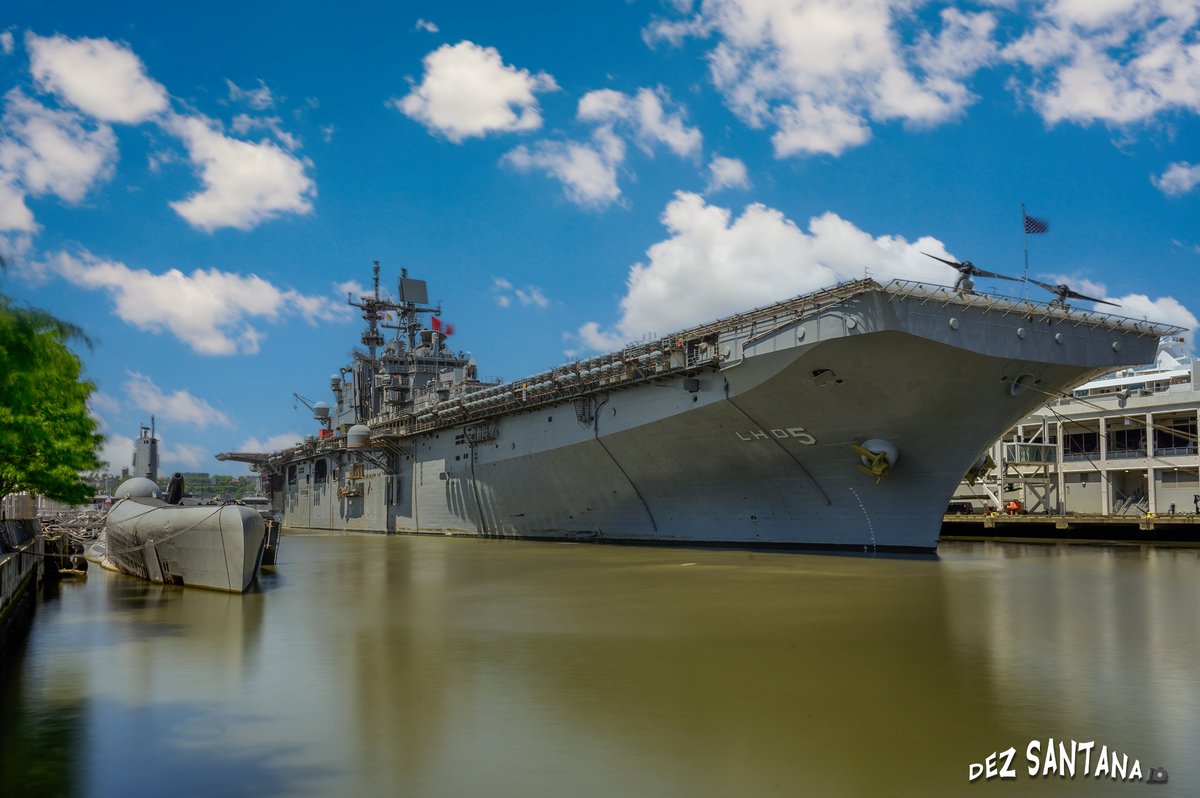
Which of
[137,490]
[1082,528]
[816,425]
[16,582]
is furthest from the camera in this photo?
[1082,528]

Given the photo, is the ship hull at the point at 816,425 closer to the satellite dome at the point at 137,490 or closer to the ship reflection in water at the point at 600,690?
the ship reflection in water at the point at 600,690

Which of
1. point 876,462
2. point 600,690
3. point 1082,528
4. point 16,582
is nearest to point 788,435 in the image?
point 876,462

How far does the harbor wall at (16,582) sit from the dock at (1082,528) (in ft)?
78.4

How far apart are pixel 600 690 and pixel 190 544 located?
12099 millimetres

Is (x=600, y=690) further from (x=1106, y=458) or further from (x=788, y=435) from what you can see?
(x=1106, y=458)

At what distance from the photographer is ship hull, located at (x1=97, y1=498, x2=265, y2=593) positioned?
16.4m

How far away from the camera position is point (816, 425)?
21.1m

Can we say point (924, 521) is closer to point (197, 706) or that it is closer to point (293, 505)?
point (197, 706)

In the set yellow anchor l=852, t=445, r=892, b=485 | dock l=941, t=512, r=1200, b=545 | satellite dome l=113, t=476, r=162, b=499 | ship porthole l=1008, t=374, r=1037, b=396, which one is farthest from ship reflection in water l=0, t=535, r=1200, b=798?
dock l=941, t=512, r=1200, b=545

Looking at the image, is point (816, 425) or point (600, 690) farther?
point (816, 425)

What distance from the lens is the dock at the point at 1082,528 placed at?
99.0 feet

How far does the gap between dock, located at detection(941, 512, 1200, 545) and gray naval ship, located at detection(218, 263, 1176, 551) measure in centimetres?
727

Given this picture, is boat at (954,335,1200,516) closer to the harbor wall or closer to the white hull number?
the white hull number

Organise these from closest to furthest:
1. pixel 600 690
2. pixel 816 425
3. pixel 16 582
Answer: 1. pixel 600 690
2. pixel 16 582
3. pixel 816 425
